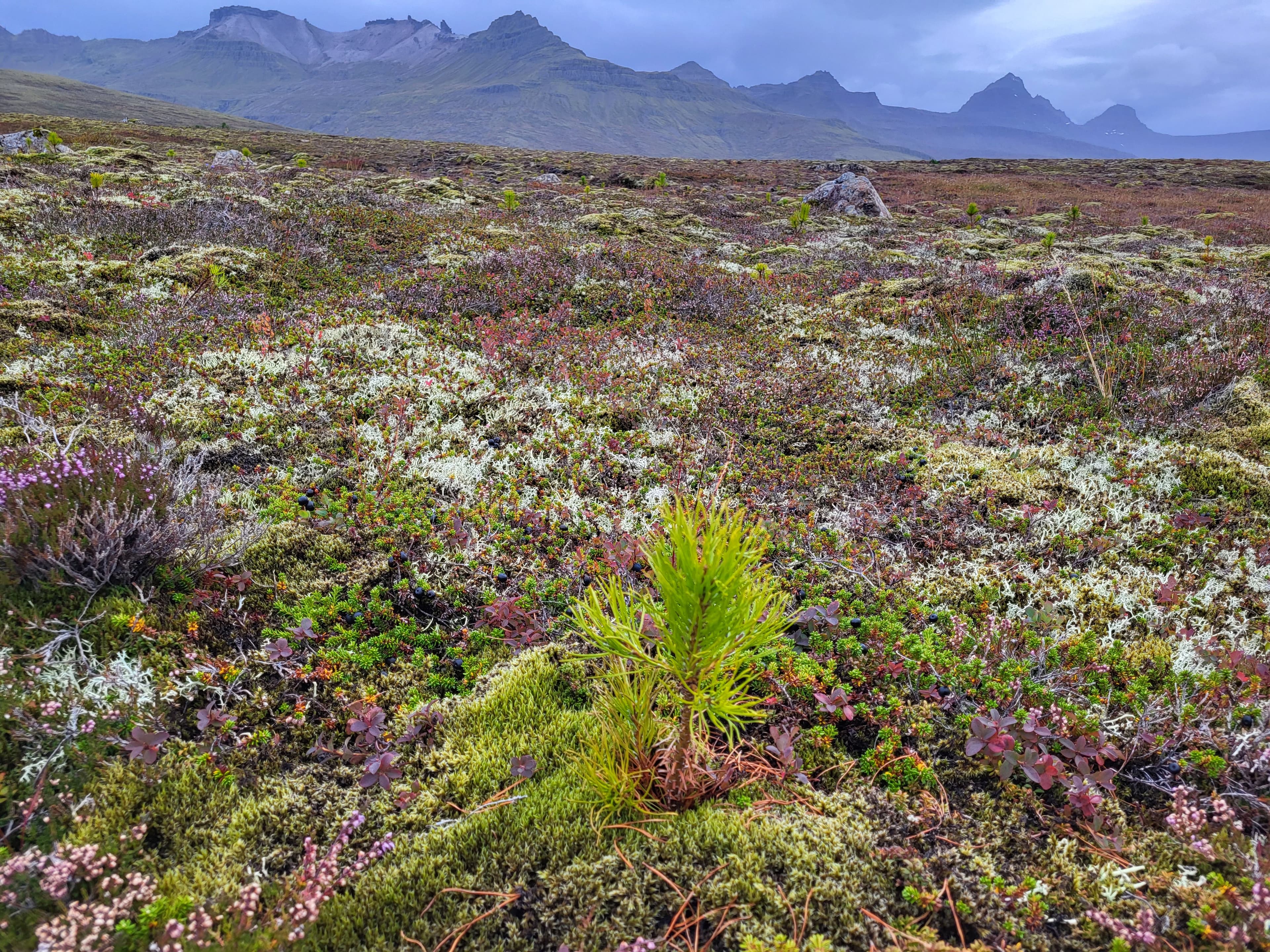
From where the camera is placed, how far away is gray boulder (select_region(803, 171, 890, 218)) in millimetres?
27719

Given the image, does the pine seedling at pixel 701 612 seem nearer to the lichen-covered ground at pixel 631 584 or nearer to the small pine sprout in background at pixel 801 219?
the lichen-covered ground at pixel 631 584

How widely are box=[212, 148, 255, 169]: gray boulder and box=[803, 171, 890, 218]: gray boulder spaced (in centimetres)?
2598

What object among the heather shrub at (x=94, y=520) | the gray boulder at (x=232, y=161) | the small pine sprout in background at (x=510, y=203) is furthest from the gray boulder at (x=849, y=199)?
the heather shrub at (x=94, y=520)

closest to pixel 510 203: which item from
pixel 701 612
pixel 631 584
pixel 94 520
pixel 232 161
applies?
pixel 232 161

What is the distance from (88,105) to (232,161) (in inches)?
7100

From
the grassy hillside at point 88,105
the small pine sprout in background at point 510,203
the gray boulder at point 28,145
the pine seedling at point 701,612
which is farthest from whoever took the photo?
the grassy hillside at point 88,105

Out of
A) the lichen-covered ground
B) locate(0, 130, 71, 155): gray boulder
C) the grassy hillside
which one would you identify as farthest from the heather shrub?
the grassy hillside

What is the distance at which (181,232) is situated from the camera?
44.0ft

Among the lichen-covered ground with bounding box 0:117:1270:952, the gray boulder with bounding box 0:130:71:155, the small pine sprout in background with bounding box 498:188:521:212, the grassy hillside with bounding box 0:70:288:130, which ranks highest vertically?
the grassy hillside with bounding box 0:70:288:130

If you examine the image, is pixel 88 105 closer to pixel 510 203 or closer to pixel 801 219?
pixel 510 203

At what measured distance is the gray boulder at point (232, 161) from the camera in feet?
82.9

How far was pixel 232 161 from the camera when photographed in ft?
89.5

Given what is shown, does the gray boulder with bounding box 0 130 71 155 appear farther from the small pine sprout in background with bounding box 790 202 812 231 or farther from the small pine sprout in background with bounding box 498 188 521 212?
the small pine sprout in background with bounding box 790 202 812 231

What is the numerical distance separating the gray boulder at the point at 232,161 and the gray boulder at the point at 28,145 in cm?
516
